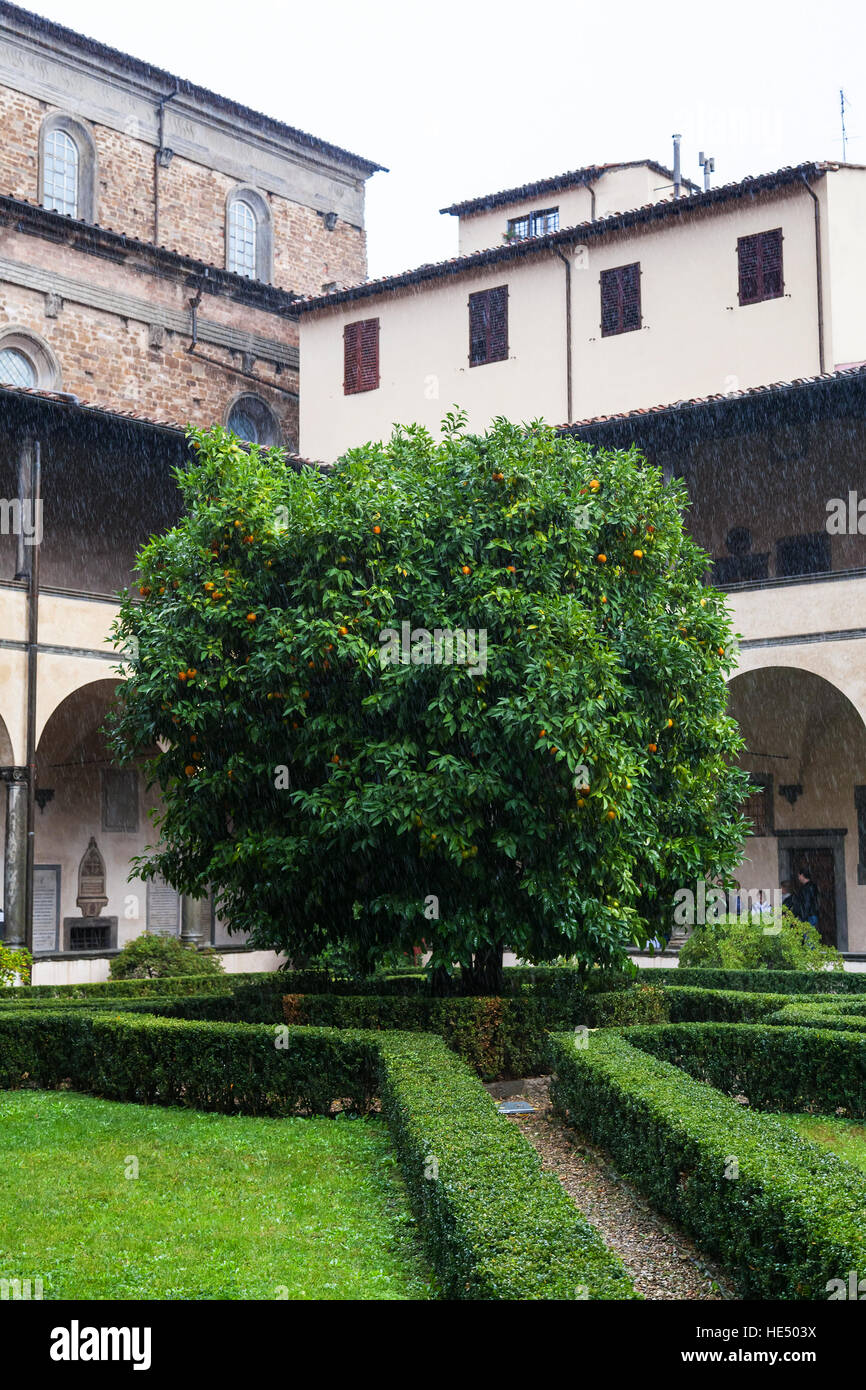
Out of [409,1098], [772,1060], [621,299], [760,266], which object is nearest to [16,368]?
[621,299]

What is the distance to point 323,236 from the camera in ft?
109

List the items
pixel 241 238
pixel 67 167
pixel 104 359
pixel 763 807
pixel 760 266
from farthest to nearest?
pixel 241 238 → pixel 67 167 → pixel 104 359 → pixel 760 266 → pixel 763 807

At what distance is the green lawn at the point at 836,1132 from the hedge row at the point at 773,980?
539cm

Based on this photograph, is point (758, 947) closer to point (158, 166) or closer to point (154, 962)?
point (154, 962)

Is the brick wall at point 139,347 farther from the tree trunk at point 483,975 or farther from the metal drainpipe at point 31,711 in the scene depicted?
the tree trunk at point 483,975

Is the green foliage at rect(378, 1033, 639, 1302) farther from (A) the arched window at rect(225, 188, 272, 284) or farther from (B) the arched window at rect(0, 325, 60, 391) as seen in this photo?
(A) the arched window at rect(225, 188, 272, 284)

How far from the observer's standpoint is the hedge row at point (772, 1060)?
10.7m

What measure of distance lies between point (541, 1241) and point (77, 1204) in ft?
10.2

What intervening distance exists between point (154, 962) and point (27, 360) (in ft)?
40.6

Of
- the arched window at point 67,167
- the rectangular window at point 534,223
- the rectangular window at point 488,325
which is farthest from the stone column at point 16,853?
the rectangular window at point 534,223

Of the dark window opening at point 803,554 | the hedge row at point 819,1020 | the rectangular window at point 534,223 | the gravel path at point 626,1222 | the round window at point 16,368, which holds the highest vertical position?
the rectangular window at point 534,223

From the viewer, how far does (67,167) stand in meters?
28.4

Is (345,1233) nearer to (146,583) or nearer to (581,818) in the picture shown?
(581,818)

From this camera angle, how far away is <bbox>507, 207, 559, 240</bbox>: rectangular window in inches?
1188
